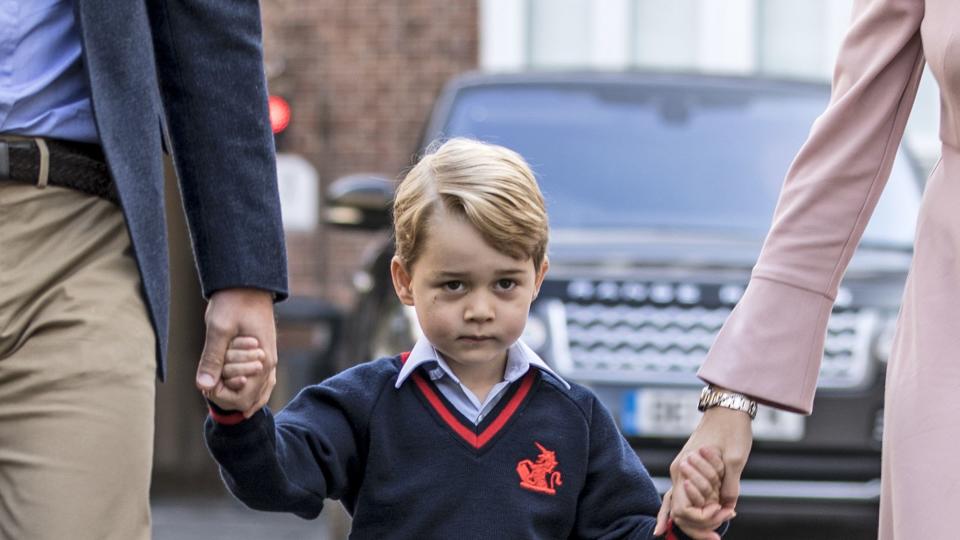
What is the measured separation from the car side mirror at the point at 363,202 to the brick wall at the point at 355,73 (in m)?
5.97

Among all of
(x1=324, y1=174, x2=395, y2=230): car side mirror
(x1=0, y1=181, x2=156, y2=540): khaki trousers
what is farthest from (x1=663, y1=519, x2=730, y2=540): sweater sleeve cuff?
(x1=324, y1=174, x2=395, y2=230): car side mirror

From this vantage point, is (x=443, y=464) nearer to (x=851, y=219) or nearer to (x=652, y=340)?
(x=851, y=219)

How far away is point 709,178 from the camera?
263 inches

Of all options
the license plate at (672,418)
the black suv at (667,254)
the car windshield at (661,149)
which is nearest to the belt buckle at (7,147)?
the black suv at (667,254)

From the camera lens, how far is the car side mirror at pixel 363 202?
6715 mm

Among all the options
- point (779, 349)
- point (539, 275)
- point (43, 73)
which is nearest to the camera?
point (43, 73)

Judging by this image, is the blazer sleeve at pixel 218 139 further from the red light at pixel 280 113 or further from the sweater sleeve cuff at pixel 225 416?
the red light at pixel 280 113

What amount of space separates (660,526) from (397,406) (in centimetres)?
41

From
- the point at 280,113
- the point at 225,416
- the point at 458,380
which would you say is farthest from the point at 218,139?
the point at 280,113

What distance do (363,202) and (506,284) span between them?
395 centimetres

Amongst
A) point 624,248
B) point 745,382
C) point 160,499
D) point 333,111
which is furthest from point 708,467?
point 333,111

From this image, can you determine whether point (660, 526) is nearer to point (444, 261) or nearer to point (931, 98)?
point (444, 261)

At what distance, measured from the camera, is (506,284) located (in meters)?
2.81

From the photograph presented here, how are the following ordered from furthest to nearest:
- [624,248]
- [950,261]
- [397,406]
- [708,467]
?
[624,248] < [397,406] < [708,467] < [950,261]
